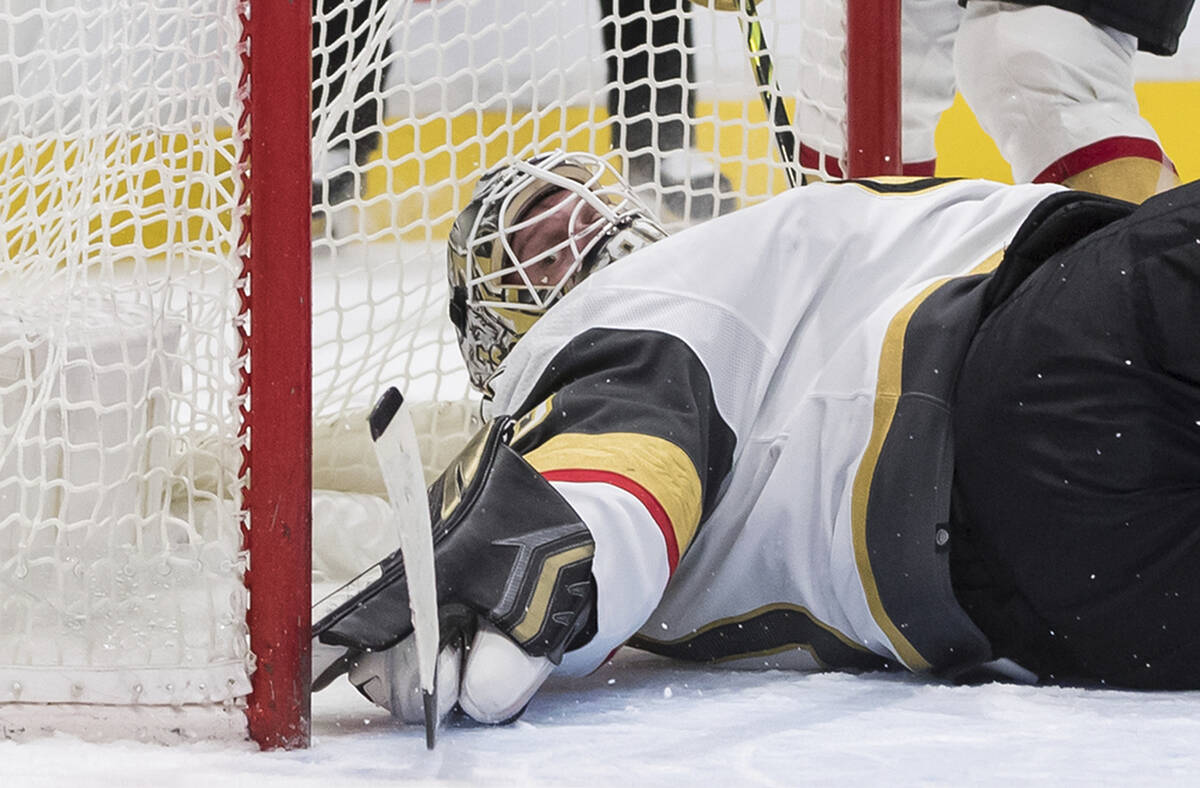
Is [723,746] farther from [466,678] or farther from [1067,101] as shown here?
[1067,101]

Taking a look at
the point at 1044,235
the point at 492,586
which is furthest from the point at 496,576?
the point at 1044,235

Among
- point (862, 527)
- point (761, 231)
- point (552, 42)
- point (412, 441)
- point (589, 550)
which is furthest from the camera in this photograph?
point (552, 42)

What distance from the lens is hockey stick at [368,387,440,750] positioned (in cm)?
81

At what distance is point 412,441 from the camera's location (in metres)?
0.83

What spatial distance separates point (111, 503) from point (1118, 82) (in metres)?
1.65

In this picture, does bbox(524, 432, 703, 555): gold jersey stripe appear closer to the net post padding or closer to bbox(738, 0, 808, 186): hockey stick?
the net post padding

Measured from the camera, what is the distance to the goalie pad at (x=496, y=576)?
916 mm

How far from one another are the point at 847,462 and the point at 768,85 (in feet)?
3.50

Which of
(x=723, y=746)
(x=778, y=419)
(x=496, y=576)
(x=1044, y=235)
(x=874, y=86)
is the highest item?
(x=874, y=86)

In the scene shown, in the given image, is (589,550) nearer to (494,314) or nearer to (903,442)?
(903,442)

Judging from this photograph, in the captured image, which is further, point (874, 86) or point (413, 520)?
point (874, 86)

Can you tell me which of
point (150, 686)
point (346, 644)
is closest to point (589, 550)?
point (346, 644)

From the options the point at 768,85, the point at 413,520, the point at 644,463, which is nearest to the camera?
the point at 413,520

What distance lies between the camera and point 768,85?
2.04 m
